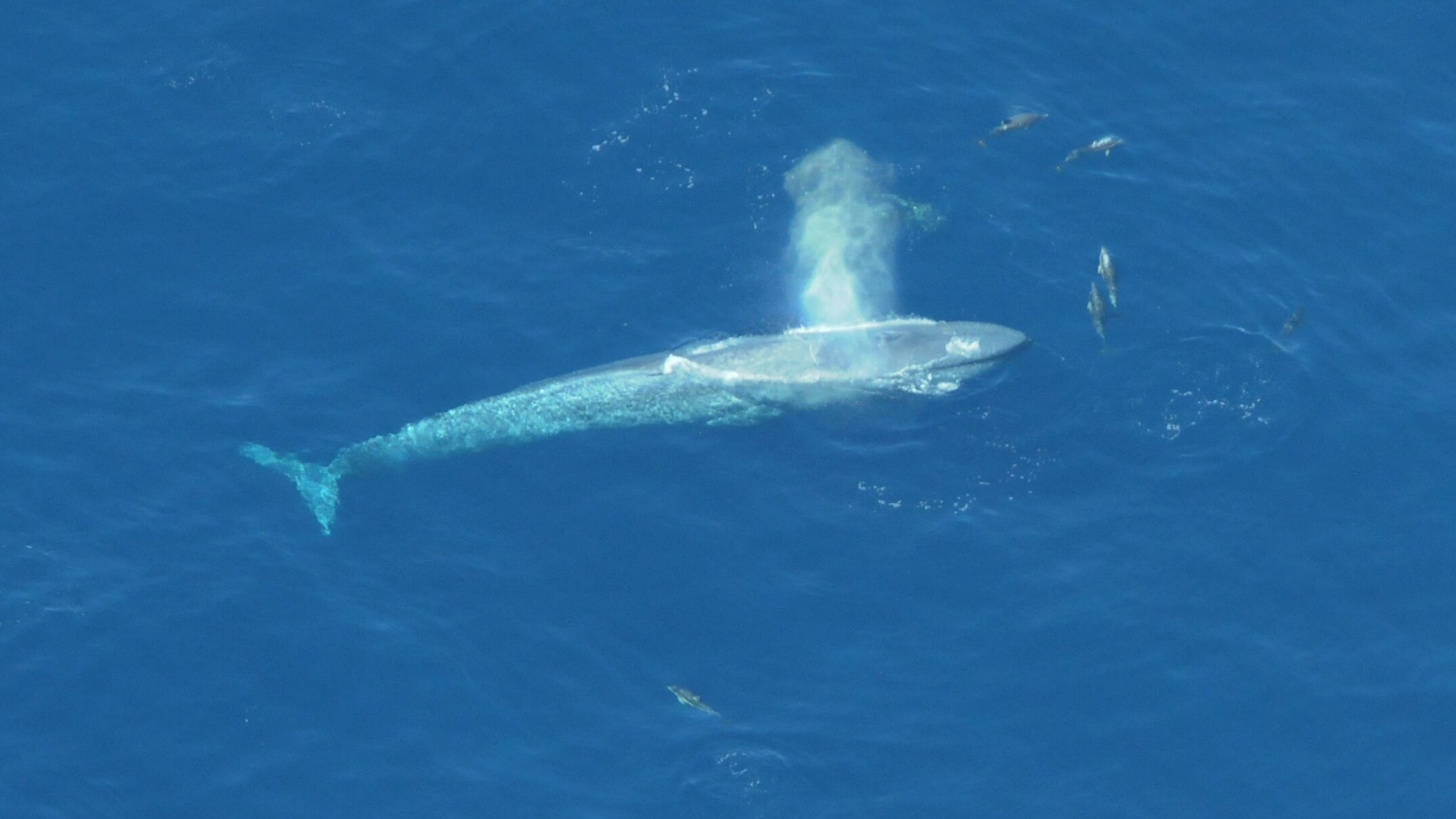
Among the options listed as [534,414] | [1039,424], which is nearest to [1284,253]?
[1039,424]

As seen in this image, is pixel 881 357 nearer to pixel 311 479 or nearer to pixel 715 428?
pixel 715 428

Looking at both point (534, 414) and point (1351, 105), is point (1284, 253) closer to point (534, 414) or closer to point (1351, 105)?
point (1351, 105)

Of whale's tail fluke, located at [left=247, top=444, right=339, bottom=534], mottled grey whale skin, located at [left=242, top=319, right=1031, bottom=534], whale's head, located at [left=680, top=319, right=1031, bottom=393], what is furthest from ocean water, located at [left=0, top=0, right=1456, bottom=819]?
whale's head, located at [left=680, top=319, right=1031, bottom=393]

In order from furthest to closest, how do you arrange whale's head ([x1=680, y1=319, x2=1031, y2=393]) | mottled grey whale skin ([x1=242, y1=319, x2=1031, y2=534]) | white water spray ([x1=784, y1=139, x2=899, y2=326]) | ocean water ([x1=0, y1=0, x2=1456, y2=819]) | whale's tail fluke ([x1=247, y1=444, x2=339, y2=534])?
white water spray ([x1=784, y1=139, x2=899, y2=326]) → whale's head ([x1=680, y1=319, x2=1031, y2=393]) → mottled grey whale skin ([x1=242, y1=319, x2=1031, y2=534]) → whale's tail fluke ([x1=247, y1=444, x2=339, y2=534]) → ocean water ([x1=0, y1=0, x2=1456, y2=819])

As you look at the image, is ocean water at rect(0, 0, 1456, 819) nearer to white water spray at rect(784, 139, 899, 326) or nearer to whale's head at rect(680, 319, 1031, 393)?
white water spray at rect(784, 139, 899, 326)

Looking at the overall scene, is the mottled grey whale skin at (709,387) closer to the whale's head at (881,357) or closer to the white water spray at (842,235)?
the whale's head at (881,357)

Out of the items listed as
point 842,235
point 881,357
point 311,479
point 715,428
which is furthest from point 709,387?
point 311,479
